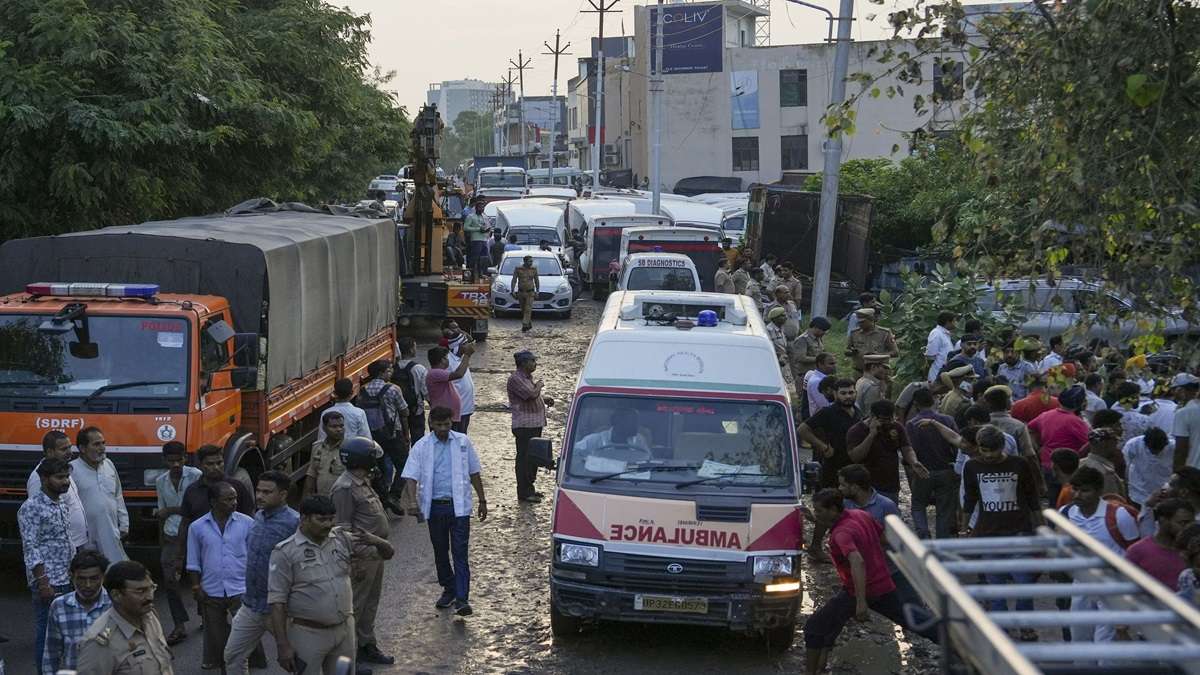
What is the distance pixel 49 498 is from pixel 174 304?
Result: 10.1 feet

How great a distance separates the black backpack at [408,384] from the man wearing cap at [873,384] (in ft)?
15.6

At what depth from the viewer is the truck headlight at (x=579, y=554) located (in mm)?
9250

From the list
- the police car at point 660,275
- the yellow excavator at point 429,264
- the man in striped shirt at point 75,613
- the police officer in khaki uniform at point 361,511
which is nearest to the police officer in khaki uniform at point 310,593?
the man in striped shirt at point 75,613

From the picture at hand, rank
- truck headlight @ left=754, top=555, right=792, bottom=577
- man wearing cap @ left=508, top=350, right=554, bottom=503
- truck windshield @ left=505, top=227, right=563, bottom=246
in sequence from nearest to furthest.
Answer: truck headlight @ left=754, top=555, right=792, bottom=577 → man wearing cap @ left=508, top=350, right=554, bottom=503 → truck windshield @ left=505, top=227, right=563, bottom=246

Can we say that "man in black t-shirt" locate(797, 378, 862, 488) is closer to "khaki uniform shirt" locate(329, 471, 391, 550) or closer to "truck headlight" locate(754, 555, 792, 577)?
"truck headlight" locate(754, 555, 792, 577)

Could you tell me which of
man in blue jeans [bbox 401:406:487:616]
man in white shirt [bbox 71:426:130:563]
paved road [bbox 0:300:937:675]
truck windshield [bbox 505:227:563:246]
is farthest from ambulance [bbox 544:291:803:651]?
truck windshield [bbox 505:227:563:246]

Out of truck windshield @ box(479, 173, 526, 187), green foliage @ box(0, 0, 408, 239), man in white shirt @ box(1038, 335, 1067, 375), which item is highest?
green foliage @ box(0, 0, 408, 239)

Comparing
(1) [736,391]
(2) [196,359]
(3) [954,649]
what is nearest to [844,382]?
(1) [736,391]

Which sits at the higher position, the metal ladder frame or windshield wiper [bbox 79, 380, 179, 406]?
the metal ladder frame

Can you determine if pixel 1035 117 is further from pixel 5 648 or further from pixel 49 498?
pixel 5 648

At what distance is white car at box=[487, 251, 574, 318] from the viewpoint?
99.9 ft

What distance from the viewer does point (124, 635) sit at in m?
6.34

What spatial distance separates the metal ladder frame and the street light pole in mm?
14005

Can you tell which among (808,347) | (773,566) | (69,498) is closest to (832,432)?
(773,566)
